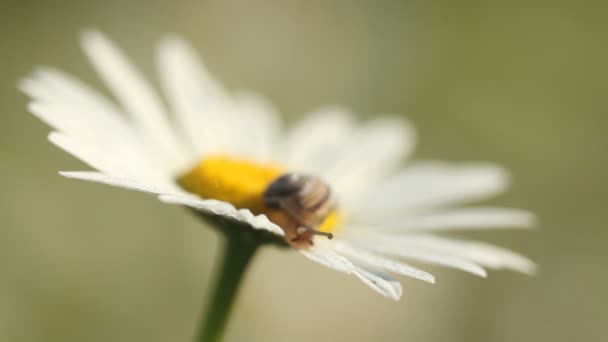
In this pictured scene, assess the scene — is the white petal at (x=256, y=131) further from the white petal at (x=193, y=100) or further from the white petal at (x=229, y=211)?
the white petal at (x=229, y=211)

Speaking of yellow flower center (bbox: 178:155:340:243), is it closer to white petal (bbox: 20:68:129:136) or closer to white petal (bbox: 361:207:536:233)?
white petal (bbox: 361:207:536:233)

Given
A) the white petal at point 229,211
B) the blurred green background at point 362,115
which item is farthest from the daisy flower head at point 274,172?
the blurred green background at point 362,115

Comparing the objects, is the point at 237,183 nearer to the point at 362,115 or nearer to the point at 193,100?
the point at 193,100

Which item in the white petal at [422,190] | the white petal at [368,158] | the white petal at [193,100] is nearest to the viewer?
the white petal at [422,190]

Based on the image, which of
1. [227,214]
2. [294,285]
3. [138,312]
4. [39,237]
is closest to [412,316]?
[294,285]

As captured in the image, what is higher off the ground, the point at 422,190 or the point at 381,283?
the point at 422,190

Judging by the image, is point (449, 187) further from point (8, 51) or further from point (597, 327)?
point (8, 51)

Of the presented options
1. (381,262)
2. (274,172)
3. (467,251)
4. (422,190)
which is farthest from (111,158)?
(422,190)
